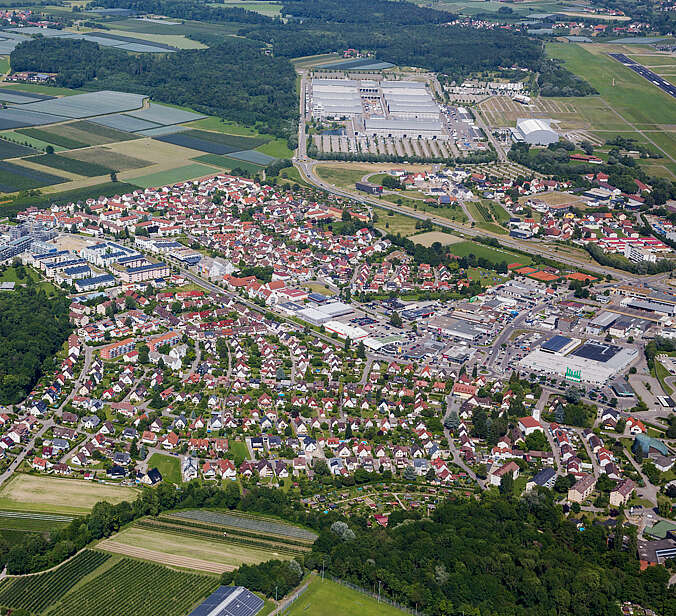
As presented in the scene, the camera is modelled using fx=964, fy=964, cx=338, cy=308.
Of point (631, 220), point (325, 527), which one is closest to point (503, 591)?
point (325, 527)

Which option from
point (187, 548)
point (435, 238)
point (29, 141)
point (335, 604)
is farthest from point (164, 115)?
point (335, 604)

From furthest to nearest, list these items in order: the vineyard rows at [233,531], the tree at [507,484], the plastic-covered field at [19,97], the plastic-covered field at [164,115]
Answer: the plastic-covered field at [19,97] → the plastic-covered field at [164,115] → the tree at [507,484] → the vineyard rows at [233,531]

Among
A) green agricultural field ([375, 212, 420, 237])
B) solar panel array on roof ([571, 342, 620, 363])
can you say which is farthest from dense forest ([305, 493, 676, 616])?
green agricultural field ([375, 212, 420, 237])

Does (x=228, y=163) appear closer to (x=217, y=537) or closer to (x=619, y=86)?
(x=619, y=86)

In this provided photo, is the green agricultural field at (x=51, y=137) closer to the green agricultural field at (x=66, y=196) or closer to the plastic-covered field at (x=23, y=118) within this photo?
the plastic-covered field at (x=23, y=118)

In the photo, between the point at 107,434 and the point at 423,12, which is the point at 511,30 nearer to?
the point at 423,12

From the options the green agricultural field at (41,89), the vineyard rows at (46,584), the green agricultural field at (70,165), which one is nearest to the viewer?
the vineyard rows at (46,584)

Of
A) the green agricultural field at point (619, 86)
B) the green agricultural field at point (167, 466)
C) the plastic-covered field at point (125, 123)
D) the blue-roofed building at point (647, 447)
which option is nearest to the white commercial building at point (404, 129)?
the green agricultural field at point (619, 86)
